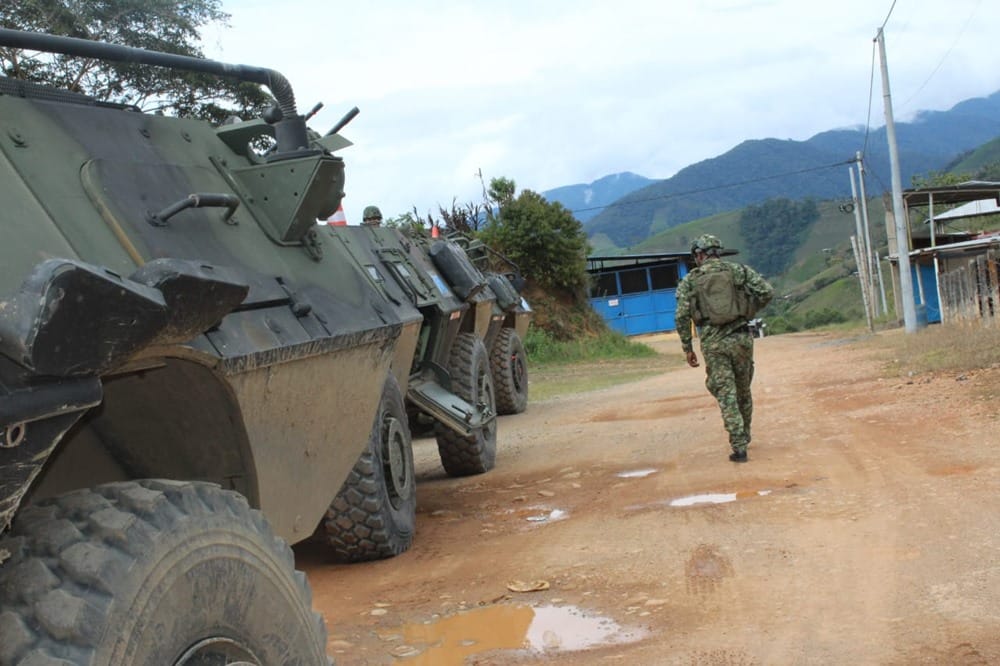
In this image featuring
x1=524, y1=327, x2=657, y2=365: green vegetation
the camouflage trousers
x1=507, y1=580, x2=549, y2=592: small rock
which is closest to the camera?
x1=507, y1=580, x2=549, y2=592: small rock

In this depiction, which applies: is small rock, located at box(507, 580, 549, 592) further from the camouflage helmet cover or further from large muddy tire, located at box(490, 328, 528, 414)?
large muddy tire, located at box(490, 328, 528, 414)

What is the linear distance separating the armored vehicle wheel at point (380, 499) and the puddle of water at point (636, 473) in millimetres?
2049

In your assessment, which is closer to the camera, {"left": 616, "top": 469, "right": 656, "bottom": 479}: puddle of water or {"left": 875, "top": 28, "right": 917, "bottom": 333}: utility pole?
{"left": 616, "top": 469, "right": 656, "bottom": 479}: puddle of water

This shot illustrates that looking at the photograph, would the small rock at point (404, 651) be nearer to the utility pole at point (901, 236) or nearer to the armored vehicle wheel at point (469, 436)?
the armored vehicle wheel at point (469, 436)

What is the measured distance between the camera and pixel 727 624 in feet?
14.3

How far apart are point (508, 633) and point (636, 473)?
376 cm

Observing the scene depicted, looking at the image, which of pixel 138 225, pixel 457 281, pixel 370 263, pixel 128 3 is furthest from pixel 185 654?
pixel 128 3

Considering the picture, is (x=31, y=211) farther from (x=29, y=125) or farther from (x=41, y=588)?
(x=41, y=588)

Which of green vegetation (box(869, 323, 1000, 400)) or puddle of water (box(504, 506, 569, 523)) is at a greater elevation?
puddle of water (box(504, 506, 569, 523))

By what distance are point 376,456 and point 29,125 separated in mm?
2971

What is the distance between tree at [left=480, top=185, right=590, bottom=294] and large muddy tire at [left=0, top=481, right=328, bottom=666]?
85.8 ft

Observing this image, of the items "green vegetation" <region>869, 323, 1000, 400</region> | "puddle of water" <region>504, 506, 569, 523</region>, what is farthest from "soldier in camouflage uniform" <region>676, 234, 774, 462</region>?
"green vegetation" <region>869, 323, 1000, 400</region>

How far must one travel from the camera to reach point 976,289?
19.5 metres

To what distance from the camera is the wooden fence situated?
61.3 feet
